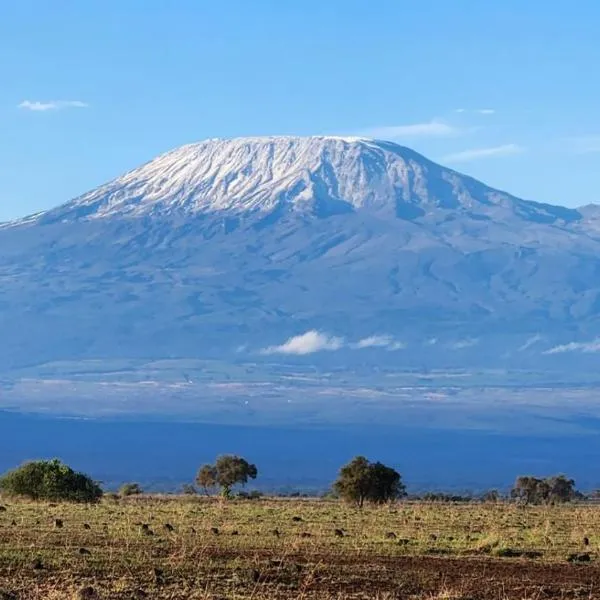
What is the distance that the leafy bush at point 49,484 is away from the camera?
35.9 metres

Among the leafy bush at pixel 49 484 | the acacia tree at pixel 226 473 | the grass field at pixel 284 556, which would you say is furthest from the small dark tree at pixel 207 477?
the grass field at pixel 284 556

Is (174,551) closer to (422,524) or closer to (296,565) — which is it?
(296,565)

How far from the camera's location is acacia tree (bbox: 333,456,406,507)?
1556 inches

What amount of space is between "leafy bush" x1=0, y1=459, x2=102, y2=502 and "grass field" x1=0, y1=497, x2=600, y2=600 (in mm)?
6322

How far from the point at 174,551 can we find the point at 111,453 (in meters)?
152

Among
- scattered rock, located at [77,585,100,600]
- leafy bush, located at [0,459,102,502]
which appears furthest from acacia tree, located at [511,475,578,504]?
scattered rock, located at [77,585,100,600]

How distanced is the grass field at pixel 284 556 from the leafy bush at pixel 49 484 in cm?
632

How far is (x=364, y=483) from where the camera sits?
39625 mm

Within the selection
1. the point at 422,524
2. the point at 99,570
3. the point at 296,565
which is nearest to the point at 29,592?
the point at 99,570

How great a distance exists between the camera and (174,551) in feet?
68.5

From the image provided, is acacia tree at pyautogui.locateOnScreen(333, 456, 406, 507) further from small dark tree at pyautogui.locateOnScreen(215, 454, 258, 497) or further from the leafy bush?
small dark tree at pyautogui.locateOnScreen(215, 454, 258, 497)

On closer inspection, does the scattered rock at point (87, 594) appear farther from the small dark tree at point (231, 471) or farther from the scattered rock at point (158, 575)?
the small dark tree at point (231, 471)

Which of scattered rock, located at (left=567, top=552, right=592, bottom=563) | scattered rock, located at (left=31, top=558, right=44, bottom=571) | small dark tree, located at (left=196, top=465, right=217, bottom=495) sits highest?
scattered rock, located at (left=567, top=552, right=592, bottom=563)

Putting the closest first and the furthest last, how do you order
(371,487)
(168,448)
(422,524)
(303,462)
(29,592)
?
(29,592) → (422,524) → (371,487) → (303,462) → (168,448)
